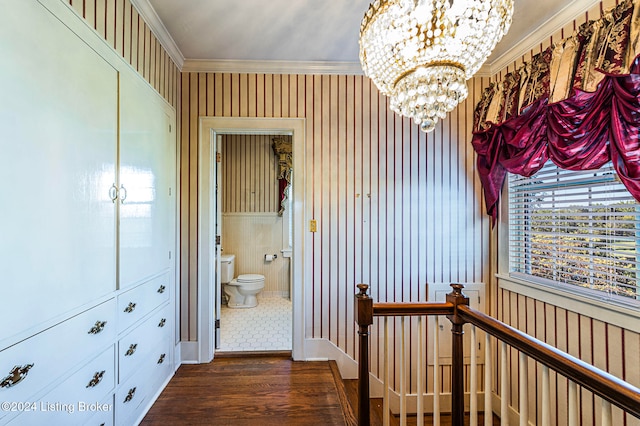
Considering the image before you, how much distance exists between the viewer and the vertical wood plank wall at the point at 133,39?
52.2 inches

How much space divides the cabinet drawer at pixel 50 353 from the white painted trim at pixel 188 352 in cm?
107

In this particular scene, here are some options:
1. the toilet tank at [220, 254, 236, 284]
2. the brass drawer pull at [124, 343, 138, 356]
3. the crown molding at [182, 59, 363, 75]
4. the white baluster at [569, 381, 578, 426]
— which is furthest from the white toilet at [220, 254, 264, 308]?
the white baluster at [569, 381, 578, 426]

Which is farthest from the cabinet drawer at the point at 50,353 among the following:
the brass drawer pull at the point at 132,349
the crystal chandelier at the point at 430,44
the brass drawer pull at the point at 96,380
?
the crystal chandelier at the point at 430,44

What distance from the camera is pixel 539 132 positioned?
185 cm

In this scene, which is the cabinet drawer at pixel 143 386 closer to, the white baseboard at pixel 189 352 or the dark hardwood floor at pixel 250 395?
the dark hardwood floor at pixel 250 395

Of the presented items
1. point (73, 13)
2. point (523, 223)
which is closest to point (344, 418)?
point (523, 223)

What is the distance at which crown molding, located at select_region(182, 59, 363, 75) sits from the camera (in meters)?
2.38

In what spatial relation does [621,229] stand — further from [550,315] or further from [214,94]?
[214,94]

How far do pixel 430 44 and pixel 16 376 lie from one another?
1.87 meters

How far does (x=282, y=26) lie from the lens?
192cm

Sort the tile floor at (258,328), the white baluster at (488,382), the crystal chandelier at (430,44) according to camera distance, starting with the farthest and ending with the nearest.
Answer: the tile floor at (258,328) < the white baluster at (488,382) < the crystal chandelier at (430,44)

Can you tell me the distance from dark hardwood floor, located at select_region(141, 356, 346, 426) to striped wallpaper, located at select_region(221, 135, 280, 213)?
2466 mm

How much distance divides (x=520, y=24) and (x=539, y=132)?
800 mm

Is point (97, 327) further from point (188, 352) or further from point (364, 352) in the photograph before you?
point (364, 352)
